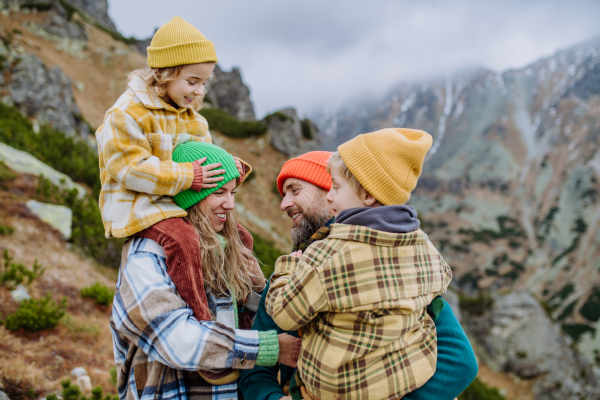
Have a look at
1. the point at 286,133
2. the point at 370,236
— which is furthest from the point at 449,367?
the point at 286,133

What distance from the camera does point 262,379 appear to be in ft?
5.78

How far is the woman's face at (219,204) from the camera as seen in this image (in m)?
1.92

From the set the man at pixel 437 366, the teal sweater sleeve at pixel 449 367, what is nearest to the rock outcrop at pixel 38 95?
the man at pixel 437 366

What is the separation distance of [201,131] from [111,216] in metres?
0.88

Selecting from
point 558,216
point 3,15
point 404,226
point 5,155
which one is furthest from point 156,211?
point 558,216

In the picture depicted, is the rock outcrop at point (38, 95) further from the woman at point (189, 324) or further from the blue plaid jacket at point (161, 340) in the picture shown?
the blue plaid jacket at point (161, 340)

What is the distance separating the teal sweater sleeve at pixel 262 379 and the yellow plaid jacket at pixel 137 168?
0.76 m

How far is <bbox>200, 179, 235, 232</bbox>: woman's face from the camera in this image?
1.92 m

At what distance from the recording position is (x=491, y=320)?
70.2 ft

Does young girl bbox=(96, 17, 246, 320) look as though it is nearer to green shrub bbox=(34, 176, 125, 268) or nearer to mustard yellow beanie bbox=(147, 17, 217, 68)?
mustard yellow beanie bbox=(147, 17, 217, 68)

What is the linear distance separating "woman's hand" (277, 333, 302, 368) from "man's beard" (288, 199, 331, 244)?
80 cm

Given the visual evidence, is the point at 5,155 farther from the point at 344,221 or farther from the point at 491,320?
the point at 491,320

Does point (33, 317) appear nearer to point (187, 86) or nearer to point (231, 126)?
point (187, 86)

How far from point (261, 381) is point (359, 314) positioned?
72 centimetres
